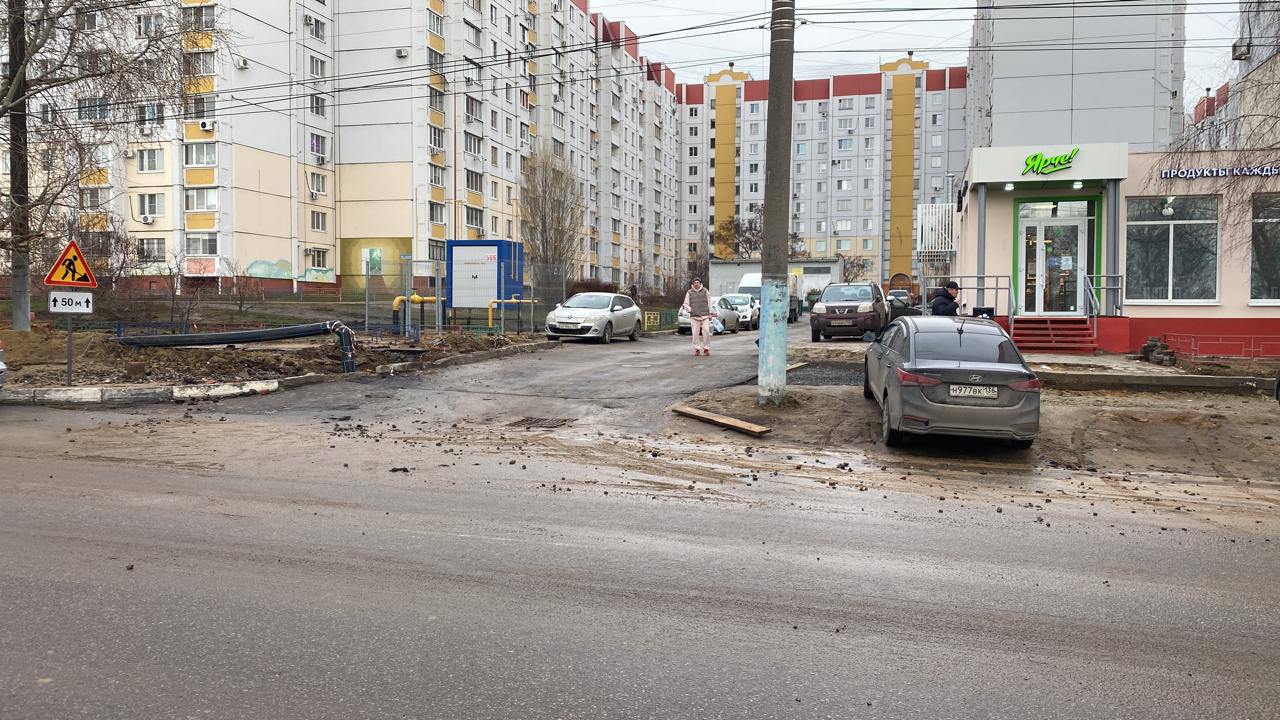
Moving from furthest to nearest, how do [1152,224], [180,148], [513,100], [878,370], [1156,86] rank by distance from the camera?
[513,100] < [180,148] < [1156,86] < [1152,224] < [878,370]

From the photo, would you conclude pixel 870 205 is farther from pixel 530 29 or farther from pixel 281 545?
pixel 281 545

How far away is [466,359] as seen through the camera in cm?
1881

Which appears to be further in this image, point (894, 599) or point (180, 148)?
point (180, 148)

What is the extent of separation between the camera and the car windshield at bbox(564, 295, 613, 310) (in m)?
24.5

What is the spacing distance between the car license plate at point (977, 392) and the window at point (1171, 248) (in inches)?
572

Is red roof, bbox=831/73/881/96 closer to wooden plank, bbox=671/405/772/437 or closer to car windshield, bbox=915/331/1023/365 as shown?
wooden plank, bbox=671/405/772/437

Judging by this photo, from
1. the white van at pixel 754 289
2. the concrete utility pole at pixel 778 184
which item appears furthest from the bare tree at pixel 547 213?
the concrete utility pole at pixel 778 184

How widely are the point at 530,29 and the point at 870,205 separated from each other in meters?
49.6

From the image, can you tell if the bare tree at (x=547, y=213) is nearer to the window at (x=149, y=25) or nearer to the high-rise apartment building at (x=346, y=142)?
the high-rise apartment building at (x=346, y=142)

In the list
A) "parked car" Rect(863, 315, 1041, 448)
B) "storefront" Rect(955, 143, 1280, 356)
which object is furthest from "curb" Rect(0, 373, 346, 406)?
"storefront" Rect(955, 143, 1280, 356)

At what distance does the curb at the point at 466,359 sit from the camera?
17094 mm

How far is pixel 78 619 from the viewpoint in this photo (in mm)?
4383

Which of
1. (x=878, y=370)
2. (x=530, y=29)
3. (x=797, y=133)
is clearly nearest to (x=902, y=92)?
(x=797, y=133)

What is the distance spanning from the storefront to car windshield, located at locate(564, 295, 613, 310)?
1020cm
